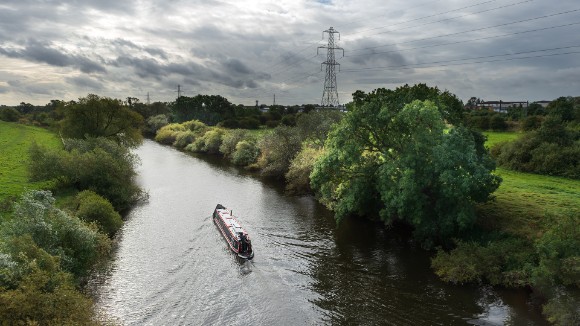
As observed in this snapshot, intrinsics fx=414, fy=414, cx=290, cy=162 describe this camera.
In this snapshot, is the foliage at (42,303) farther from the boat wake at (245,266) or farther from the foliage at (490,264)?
the foliage at (490,264)

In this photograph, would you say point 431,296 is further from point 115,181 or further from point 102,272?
point 115,181

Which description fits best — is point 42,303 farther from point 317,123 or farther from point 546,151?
point 546,151

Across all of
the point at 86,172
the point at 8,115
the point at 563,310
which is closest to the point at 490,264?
the point at 563,310

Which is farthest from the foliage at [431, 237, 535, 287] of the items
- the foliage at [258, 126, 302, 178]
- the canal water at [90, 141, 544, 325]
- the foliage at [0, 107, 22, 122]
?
the foliage at [0, 107, 22, 122]

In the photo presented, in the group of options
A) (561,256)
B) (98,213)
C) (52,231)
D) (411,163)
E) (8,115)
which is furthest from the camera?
(8,115)

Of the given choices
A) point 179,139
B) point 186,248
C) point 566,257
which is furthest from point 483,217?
point 179,139

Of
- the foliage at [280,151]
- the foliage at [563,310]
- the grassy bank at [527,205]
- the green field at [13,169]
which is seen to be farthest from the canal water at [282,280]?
the foliage at [280,151]
